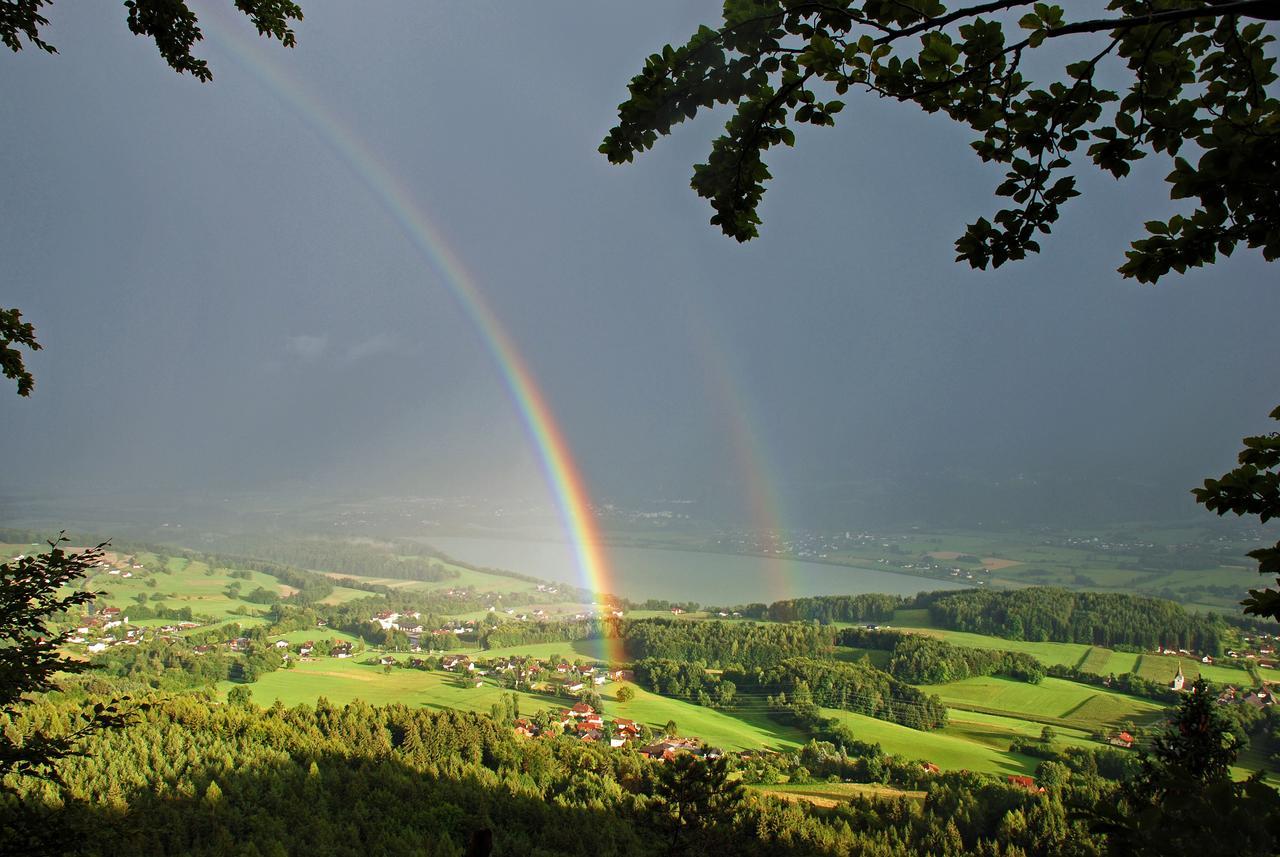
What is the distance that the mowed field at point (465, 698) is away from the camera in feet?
80.3

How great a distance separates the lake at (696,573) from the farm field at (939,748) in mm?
25312

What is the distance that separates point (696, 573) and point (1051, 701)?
39.7 m

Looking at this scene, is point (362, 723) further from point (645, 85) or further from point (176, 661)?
point (645, 85)

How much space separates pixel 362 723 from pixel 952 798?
1903 centimetres

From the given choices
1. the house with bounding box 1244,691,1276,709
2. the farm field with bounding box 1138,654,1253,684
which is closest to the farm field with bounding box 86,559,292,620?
the farm field with bounding box 1138,654,1253,684

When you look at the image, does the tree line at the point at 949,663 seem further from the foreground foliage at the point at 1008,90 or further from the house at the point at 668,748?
the foreground foliage at the point at 1008,90

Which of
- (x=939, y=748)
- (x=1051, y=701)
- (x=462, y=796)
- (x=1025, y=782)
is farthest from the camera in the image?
(x=1051, y=701)

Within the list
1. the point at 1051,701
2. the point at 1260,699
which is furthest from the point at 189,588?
the point at 1260,699

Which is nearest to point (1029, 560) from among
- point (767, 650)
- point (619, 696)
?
point (767, 650)

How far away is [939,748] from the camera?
2244 centimetres

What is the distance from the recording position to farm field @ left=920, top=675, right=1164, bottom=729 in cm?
2391

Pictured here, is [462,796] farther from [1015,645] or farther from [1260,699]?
[1015,645]

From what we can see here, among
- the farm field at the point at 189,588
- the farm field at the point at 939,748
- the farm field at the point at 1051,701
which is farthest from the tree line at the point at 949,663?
the farm field at the point at 189,588

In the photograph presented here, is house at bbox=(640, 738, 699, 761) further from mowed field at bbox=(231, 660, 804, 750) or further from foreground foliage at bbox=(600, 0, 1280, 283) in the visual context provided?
foreground foliage at bbox=(600, 0, 1280, 283)
